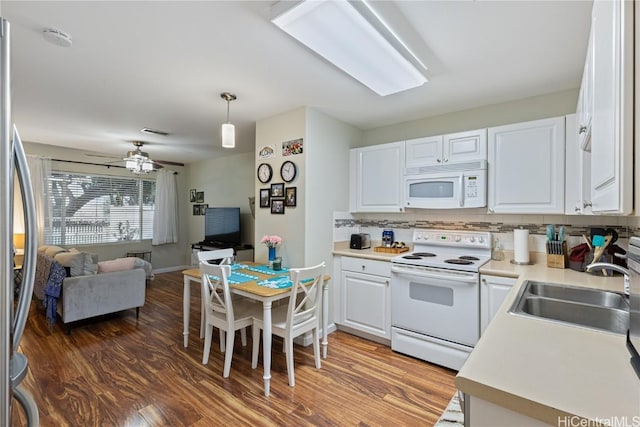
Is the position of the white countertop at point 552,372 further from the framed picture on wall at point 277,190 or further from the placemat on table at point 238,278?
the framed picture on wall at point 277,190

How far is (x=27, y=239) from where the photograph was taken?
84cm

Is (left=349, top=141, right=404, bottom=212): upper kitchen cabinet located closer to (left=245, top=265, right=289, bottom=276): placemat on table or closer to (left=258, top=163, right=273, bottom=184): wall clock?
(left=258, top=163, right=273, bottom=184): wall clock

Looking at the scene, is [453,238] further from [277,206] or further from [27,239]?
[27,239]

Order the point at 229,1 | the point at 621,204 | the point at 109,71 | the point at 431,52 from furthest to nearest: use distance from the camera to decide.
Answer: the point at 109,71 < the point at 431,52 < the point at 229,1 < the point at 621,204

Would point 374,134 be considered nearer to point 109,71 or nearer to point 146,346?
point 109,71

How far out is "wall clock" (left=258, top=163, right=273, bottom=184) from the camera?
326 centimetres

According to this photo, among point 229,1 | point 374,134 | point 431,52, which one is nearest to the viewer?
point 229,1

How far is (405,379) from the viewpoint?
2330mm

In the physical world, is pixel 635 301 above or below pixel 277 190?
below

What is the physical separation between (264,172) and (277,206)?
43 centimetres

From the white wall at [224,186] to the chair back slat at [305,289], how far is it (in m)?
3.26

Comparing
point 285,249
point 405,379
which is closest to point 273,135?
point 285,249

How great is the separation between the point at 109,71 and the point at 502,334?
298cm

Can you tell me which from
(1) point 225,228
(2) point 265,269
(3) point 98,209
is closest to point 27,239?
(2) point 265,269
